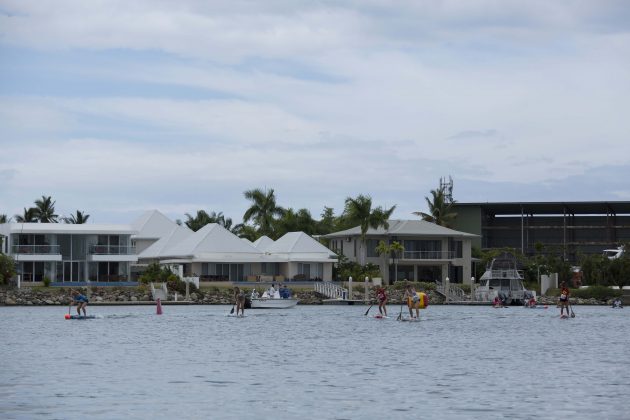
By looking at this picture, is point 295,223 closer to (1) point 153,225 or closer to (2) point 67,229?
(1) point 153,225

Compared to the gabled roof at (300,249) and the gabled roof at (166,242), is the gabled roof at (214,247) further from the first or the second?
the gabled roof at (166,242)

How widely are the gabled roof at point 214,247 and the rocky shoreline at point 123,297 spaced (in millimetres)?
5502

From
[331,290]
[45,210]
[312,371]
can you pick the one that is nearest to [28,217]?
[45,210]

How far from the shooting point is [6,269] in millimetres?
100688

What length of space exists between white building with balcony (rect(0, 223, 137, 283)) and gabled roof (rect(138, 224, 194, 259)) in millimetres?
11822

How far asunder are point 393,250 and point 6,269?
132ft

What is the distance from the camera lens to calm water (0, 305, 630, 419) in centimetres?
2616

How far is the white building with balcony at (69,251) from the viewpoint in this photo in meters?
107

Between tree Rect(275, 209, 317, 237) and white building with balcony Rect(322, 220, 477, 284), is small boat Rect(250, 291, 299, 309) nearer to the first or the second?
white building with balcony Rect(322, 220, 477, 284)

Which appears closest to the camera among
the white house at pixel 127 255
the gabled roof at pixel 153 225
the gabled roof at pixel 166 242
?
the white house at pixel 127 255

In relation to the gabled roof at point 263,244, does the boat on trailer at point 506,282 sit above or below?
below

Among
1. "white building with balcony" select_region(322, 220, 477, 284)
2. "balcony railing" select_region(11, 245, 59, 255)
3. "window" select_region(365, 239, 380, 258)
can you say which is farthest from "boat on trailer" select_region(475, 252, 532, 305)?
"balcony railing" select_region(11, 245, 59, 255)

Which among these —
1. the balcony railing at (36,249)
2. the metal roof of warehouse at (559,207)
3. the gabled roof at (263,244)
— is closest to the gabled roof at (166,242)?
the gabled roof at (263,244)

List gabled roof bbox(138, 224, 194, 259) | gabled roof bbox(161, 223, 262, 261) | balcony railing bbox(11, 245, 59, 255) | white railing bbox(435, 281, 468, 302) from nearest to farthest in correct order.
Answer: balcony railing bbox(11, 245, 59, 255), white railing bbox(435, 281, 468, 302), gabled roof bbox(161, 223, 262, 261), gabled roof bbox(138, 224, 194, 259)
